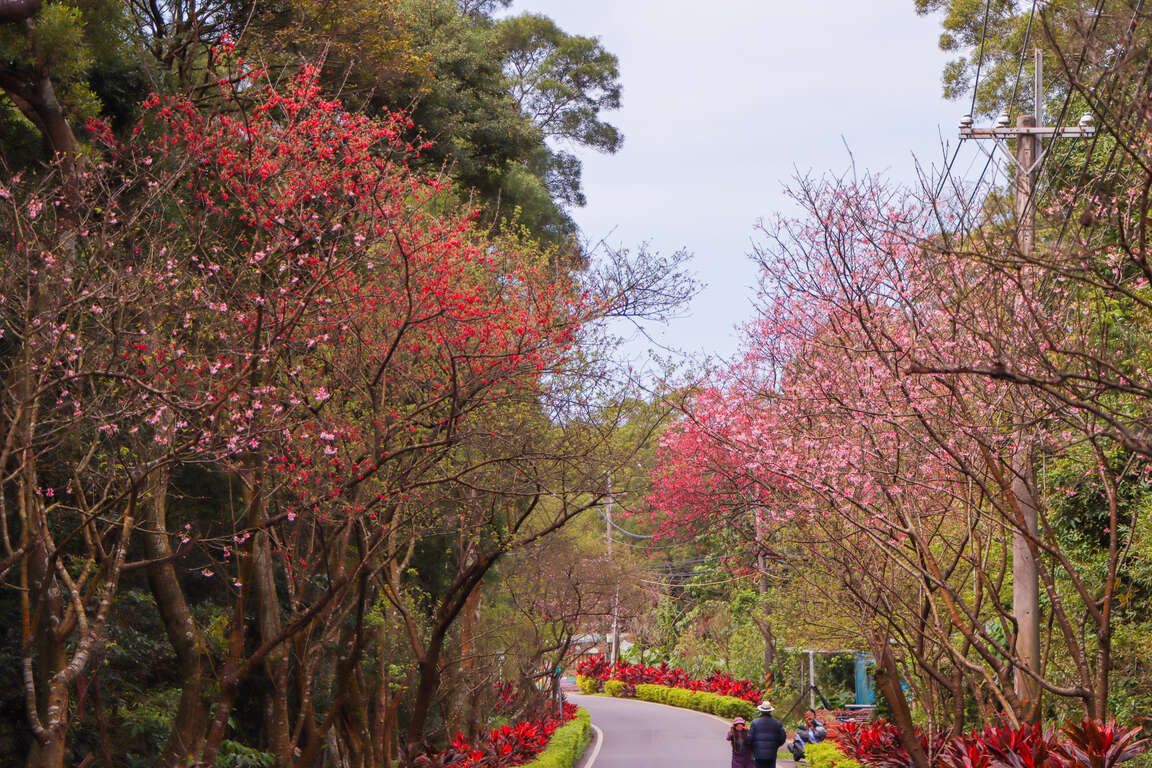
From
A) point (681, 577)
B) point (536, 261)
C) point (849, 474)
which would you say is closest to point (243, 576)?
point (849, 474)

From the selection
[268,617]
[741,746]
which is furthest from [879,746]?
[268,617]

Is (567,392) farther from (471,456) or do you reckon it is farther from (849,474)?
(849,474)

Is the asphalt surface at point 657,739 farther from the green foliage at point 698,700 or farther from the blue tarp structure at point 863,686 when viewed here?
the blue tarp structure at point 863,686

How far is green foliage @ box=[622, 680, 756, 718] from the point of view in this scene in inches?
1234

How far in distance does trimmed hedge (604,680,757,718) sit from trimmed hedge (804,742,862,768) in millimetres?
11093

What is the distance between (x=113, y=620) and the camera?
13375 mm

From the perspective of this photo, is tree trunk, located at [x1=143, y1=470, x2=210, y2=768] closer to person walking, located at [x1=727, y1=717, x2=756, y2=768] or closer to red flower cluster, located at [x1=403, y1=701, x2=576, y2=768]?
red flower cluster, located at [x1=403, y1=701, x2=576, y2=768]

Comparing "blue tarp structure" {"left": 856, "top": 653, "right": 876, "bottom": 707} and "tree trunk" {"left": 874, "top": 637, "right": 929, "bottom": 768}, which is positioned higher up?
"tree trunk" {"left": 874, "top": 637, "right": 929, "bottom": 768}

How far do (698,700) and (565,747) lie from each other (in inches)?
587

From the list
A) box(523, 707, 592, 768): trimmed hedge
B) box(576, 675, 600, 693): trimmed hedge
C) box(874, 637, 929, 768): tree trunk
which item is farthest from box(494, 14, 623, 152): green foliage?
box(576, 675, 600, 693): trimmed hedge

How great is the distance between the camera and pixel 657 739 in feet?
88.1

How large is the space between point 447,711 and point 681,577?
29342 mm

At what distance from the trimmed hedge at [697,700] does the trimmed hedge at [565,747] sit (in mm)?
5039

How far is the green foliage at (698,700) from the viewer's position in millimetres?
31331
